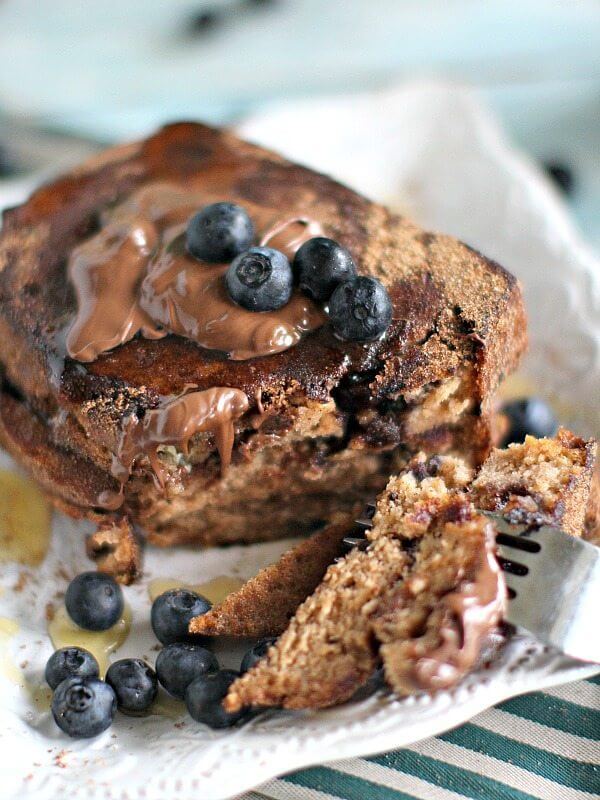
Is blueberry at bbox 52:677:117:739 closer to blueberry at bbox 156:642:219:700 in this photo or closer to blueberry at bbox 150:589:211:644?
blueberry at bbox 156:642:219:700

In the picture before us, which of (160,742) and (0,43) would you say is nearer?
(160,742)

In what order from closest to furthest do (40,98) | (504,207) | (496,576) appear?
(496,576) → (504,207) → (40,98)

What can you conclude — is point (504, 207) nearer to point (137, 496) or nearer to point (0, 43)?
point (137, 496)

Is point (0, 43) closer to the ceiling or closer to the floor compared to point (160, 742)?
closer to the ceiling

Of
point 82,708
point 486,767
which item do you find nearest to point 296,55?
point 82,708

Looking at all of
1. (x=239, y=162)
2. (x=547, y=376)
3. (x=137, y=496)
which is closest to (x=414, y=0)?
(x=239, y=162)

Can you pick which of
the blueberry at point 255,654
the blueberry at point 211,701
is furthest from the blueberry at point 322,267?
the blueberry at point 211,701
